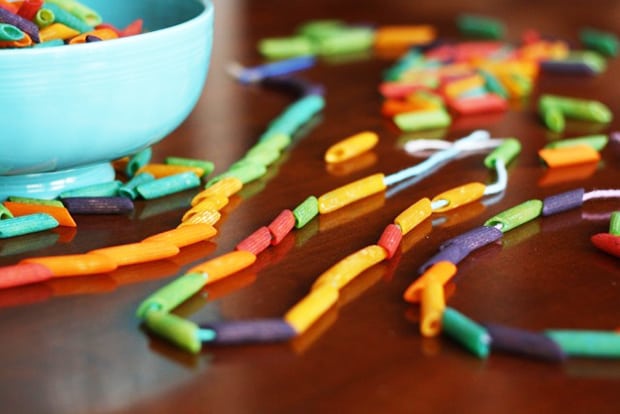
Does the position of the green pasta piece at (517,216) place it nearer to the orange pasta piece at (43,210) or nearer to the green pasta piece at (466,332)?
the green pasta piece at (466,332)

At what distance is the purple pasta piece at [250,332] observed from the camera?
824 millimetres

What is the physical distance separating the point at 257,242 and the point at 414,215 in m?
0.19

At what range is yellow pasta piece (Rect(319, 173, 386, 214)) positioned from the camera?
44.9 inches

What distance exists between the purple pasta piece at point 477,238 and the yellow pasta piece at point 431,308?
12cm

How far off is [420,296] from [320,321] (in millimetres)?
102

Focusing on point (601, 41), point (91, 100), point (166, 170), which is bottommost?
point (601, 41)

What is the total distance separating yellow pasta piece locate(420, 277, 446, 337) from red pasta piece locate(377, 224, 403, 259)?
0.10 m

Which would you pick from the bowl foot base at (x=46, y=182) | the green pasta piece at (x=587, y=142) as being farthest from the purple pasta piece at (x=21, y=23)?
the green pasta piece at (x=587, y=142)

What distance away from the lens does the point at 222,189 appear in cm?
117

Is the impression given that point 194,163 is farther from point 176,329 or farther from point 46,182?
point 176,329

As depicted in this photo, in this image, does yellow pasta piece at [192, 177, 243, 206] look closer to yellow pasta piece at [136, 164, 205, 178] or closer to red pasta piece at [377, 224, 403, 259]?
yellow pasta piece at [136, 164, 205, 178]

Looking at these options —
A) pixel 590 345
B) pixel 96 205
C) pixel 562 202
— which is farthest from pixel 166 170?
pixel 590 345

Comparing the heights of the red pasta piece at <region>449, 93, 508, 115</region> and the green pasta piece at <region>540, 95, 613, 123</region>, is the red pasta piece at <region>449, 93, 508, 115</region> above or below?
above

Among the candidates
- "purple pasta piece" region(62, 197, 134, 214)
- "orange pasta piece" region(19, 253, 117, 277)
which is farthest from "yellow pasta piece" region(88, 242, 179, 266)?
"purple pasta piece" region(62, 197, 134, 214)
